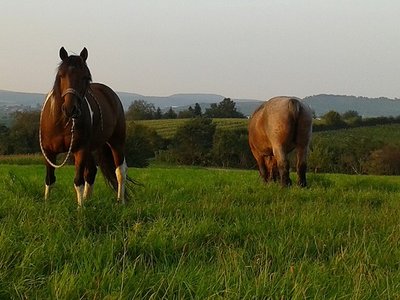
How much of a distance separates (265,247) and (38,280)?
1895 mm

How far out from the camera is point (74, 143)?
265 inches

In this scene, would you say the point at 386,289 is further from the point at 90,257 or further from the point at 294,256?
the point at 90,257

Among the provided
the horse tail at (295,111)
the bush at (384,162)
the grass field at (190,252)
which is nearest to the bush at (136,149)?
the bush at (384,162)

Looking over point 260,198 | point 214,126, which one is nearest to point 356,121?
point 214,126

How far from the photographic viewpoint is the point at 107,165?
8.52 meters

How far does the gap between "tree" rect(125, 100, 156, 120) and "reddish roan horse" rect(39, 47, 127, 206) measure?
8765cm

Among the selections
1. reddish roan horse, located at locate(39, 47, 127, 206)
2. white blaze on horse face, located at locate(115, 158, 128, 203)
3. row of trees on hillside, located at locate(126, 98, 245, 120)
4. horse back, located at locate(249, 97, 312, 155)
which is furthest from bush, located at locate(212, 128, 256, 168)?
reddish roan horse, located at locate(39, 47, 127, 206)

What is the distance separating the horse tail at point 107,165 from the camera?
27.5 feet

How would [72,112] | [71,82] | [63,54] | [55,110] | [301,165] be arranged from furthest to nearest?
1. [301,165]
2. [55,110]
3. [63,54]
4. [71,82]
5. [72,112]

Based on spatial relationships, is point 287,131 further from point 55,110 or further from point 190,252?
point 190,252

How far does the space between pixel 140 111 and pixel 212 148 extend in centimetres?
4164

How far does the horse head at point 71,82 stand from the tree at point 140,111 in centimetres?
8886

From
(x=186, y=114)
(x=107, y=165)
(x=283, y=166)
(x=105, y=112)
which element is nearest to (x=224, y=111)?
(x=186, y=114)

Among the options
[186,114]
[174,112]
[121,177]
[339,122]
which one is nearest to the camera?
[121,177]
